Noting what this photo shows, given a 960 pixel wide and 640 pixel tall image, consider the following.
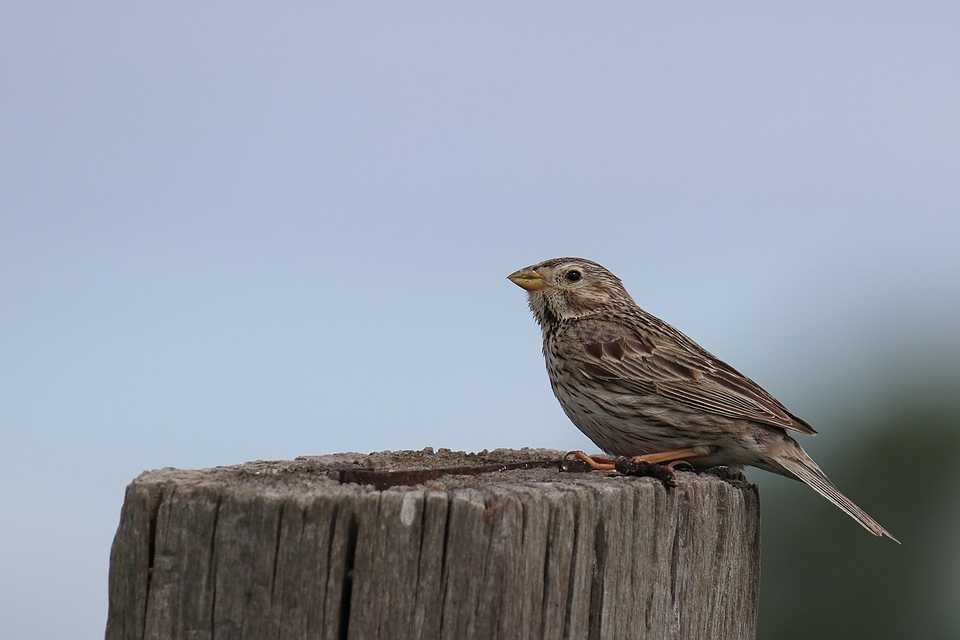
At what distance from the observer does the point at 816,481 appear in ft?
→ 17.4

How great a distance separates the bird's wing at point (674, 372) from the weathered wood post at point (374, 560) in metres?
2.29

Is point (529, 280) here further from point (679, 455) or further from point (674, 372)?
point (679, 455)

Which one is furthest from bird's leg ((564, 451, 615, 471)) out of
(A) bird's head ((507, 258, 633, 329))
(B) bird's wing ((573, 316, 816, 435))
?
(A) bird's head ((507, 258, 633, 329))

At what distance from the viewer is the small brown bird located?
5.48m

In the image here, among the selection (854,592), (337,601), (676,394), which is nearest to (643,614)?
(337,601)

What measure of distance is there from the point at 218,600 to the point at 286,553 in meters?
0.27

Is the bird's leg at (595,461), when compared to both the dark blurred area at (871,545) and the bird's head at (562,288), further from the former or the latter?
the dark blurred area at (871,545)

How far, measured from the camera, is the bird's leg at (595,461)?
432 cm

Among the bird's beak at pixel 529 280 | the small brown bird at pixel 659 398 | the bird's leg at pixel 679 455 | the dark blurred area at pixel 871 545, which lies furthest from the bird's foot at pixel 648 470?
the dark blurred area at pixel 871 545

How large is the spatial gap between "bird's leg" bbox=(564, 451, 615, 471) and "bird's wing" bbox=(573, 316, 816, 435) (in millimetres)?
1112

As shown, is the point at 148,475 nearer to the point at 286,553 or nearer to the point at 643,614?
the point at 286,553

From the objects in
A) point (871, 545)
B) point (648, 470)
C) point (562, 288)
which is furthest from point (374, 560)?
point (871, 545)

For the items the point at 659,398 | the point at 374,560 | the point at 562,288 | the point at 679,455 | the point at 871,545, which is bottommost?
the point at 871,545

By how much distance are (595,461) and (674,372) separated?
1.45m
